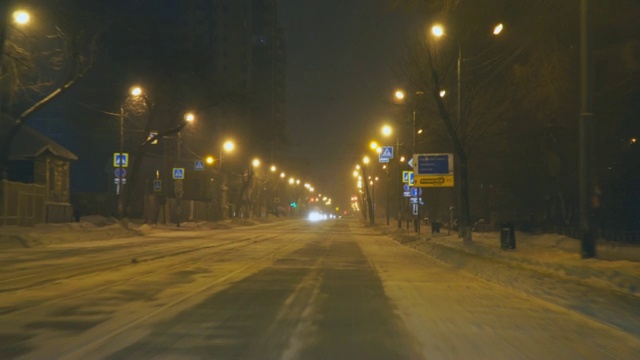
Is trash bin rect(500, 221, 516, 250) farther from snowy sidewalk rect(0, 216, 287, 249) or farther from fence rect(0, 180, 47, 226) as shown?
fence rect(0, 180, 47, 226)

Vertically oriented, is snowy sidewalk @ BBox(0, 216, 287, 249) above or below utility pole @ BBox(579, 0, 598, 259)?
below

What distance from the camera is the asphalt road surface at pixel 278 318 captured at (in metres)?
9.34

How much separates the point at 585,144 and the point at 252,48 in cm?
15232

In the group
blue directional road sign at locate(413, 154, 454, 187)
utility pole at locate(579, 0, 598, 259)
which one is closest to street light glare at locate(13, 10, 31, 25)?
blue directional road sign at locate(413, 154, 454, 187)

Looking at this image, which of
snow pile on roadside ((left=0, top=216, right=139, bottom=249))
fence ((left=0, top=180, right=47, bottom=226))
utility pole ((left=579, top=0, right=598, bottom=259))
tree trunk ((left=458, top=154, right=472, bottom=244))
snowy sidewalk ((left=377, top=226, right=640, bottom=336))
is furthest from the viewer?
fence ((left=0, top=180, right=47, bottom=226))

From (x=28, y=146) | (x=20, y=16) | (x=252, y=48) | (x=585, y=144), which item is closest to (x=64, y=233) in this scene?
(x=20, y=16)

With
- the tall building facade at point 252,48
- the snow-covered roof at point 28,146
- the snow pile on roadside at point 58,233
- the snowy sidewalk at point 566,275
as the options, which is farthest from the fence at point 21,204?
the tall building facade at point 252,48

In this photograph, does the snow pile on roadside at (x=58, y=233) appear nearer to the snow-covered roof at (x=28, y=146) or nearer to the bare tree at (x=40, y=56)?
the bare tree at (x=40, y=56)

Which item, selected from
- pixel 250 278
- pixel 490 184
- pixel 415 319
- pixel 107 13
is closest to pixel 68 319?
pixel 415 319

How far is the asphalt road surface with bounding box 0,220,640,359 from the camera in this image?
30.7 feet

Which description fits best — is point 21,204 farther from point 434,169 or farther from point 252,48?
point 252,48

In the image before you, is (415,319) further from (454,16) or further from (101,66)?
(101,66)

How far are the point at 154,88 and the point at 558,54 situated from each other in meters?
31.5

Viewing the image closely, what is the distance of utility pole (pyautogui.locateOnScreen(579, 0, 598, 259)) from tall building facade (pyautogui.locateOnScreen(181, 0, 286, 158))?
6969cm
